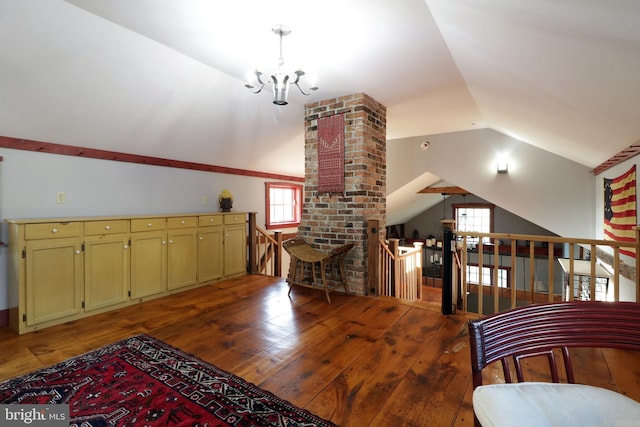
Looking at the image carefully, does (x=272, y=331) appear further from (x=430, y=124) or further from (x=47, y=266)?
(x=430, y=124)

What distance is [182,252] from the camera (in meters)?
3.76

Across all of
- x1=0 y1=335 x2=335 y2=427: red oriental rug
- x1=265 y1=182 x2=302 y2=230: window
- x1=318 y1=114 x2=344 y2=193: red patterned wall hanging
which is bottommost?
x1=0 y1=335 x2=335 y2=427: red oriental rug

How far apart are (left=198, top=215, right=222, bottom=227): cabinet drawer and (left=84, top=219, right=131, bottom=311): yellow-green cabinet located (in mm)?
901

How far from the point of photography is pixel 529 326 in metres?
0.96

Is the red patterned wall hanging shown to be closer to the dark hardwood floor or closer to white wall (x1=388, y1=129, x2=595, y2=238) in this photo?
the dark hardwood floor

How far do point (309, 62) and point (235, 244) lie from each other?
2749mm

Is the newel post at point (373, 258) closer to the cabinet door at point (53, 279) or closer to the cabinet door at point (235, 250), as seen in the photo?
the cabinet door at point (235, 250)

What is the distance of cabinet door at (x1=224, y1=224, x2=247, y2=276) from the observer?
4312 millimetres

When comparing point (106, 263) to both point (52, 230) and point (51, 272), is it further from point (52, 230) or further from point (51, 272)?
point (52, 230)

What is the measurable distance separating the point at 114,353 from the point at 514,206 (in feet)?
19.6

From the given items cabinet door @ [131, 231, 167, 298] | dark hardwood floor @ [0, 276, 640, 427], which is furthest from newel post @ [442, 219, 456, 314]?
cabinet door @ [131, 231, 167, 298]

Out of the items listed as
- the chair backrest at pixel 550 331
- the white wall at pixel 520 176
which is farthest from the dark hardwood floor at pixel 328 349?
the white wall at pixel 520 176

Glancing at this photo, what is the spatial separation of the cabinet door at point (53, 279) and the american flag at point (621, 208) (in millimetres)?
5095

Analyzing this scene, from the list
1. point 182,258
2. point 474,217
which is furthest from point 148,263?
point 474,217
